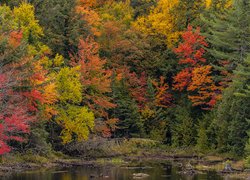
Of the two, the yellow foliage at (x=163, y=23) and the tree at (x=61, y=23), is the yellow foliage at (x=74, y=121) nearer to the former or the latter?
the tree at (x=61, y=23)

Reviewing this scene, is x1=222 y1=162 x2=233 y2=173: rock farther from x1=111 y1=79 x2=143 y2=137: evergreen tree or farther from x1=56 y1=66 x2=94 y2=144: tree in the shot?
x1=111 y1=79 x2=143 y2=137: evergreen tree

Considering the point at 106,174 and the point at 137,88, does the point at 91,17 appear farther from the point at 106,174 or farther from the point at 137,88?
the point at 106,174

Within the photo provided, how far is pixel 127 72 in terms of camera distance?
69.5 metres

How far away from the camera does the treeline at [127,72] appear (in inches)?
2015

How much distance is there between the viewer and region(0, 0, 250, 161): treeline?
168 feet

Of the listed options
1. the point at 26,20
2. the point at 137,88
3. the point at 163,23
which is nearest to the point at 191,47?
the point at 163,23

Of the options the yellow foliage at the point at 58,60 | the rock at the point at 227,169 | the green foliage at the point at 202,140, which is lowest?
the rock at the point at 227,169

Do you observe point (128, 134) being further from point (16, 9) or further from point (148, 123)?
point (16, 9)

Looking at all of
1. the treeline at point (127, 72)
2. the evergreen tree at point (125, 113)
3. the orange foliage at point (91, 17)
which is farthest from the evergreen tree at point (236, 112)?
the orange foliage at point (91, 17)

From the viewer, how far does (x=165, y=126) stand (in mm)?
70438

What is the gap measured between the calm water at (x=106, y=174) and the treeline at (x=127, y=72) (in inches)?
152

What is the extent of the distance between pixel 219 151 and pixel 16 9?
25.0 m

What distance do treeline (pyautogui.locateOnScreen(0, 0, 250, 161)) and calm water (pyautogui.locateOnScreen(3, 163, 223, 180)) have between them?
12.7ft

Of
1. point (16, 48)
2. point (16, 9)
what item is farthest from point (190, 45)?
point (16, 48)
